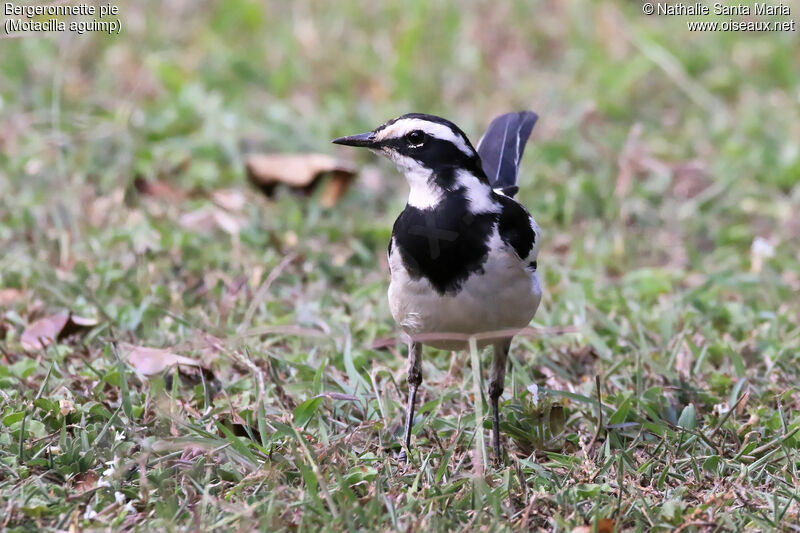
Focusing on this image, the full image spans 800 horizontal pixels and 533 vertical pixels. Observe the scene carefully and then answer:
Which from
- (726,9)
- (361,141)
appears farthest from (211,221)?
(726,9)

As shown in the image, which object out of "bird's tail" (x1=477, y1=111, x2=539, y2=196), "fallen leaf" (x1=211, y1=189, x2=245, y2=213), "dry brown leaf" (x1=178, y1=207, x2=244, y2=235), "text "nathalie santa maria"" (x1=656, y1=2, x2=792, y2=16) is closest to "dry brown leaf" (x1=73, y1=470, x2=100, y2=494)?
"bird's tail" (x1=477, y1=111, x2=539, y2=196)

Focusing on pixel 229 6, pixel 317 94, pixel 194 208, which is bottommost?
pixel 194 208

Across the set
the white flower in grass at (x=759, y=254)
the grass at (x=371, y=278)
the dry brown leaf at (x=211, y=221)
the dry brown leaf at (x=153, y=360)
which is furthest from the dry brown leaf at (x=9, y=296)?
the white flower in grass at (x=759, y=254)

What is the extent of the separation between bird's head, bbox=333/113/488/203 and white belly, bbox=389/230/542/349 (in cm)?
31

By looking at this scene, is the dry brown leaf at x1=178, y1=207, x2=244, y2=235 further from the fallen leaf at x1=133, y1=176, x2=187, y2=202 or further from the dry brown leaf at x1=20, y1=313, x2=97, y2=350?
the dry brown leaf at x1=20, y1=313, x2=97, y2=350

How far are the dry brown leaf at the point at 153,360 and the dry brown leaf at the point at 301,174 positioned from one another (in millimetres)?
2093

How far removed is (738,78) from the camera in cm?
823

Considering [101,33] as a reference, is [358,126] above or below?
below

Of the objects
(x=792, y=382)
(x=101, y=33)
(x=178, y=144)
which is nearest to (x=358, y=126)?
(x=178, y=144)

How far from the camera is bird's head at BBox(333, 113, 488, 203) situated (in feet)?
12.8

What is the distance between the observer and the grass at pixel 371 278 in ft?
11.7

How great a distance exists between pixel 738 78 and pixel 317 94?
3226 mm

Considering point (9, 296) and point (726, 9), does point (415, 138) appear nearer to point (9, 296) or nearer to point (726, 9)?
point (9, 296)

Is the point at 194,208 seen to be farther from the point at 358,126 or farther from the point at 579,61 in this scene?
the point at 579,61
